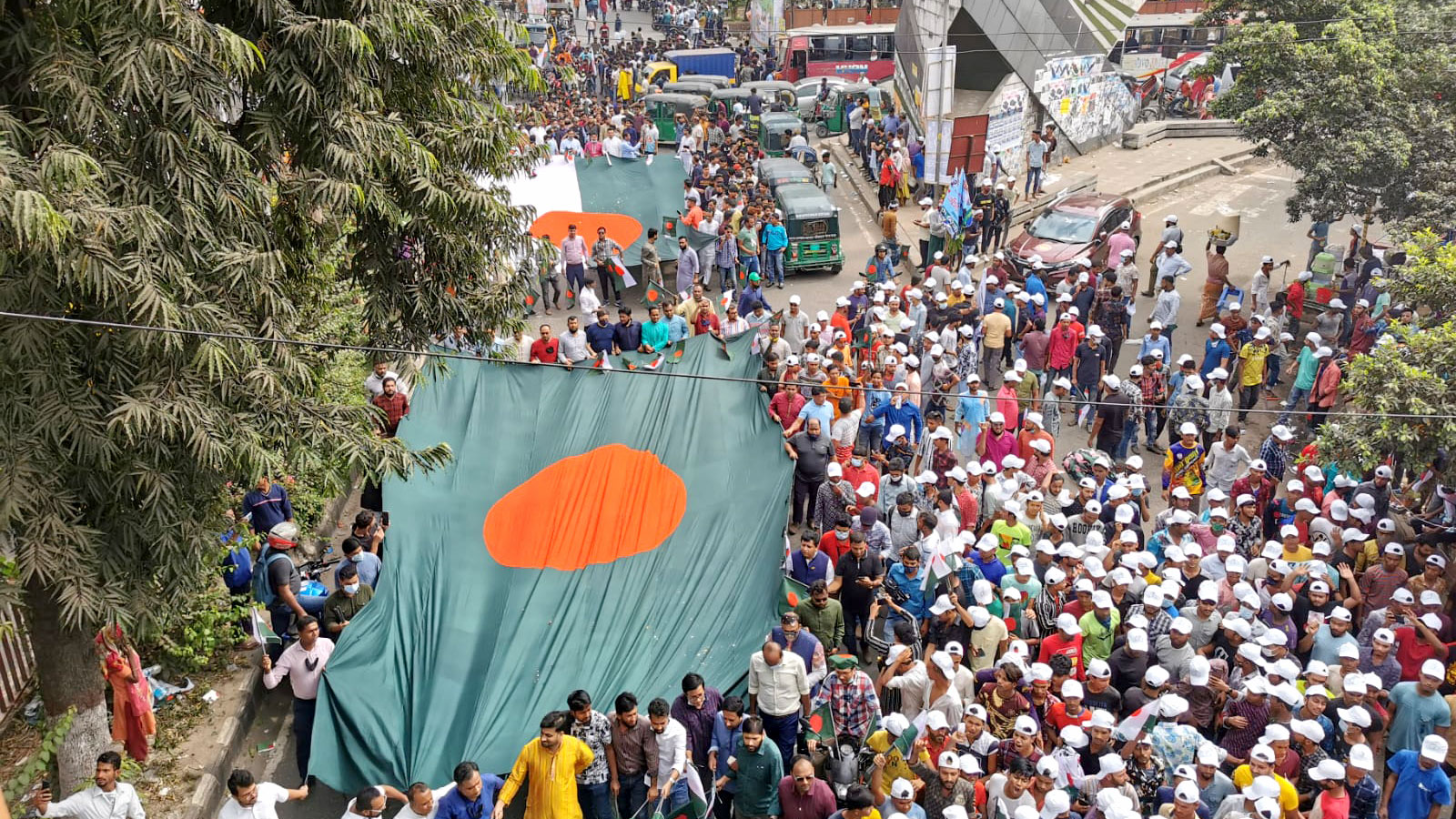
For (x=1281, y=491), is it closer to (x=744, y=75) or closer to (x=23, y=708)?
(x=23, y=708)

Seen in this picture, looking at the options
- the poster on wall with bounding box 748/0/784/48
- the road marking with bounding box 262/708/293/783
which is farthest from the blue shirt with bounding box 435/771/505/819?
the poster on wall with bounding box 748/0/784/48

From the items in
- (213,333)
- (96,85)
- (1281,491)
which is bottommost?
(1281,491)

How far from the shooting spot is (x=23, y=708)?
30.1 ft

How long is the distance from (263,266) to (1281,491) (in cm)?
1067

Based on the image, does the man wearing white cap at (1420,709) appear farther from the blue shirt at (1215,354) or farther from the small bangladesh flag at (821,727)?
the blue shirt at (1215,354)

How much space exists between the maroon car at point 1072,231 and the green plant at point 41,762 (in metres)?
14.5

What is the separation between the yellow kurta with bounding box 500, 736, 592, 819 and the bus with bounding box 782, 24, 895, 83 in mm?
32546

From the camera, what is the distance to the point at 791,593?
9.48m

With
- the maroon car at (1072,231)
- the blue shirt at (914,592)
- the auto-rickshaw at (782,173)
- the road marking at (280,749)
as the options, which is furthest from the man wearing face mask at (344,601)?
the auto-rickshaw at (782,173)

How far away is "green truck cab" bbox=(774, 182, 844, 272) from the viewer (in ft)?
66.9

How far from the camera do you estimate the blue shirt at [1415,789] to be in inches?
290

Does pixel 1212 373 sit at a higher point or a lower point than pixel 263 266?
lower

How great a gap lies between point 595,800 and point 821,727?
1.72m

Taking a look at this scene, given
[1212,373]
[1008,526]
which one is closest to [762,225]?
[1212,373]
